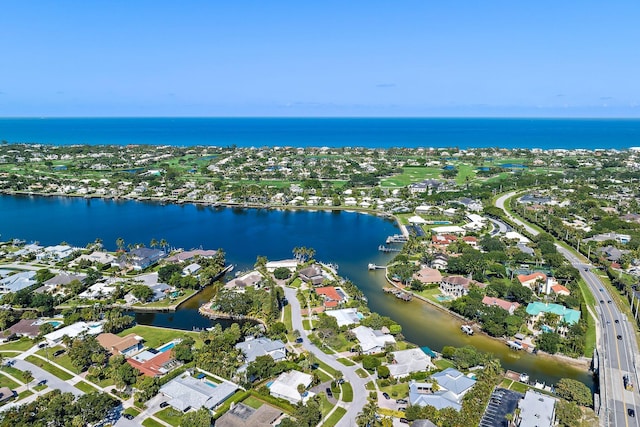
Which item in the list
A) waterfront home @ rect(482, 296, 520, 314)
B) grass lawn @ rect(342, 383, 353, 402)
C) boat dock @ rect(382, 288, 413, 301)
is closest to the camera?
grass lawn @ rect(342, 383, 353, 402)

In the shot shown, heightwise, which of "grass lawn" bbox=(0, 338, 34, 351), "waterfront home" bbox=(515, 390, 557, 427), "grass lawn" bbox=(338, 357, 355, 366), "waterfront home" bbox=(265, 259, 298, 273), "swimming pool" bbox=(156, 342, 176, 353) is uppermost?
"waterfront home" bbox=(515, 390, 557, 427)

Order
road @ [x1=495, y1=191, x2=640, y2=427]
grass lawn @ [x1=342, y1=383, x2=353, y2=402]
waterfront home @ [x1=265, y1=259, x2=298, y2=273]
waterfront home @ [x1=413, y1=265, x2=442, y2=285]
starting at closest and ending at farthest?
road @ [x1=495, y1=191, x2=640, y2=427], grass lawn @ [x1=342, y1=383, x2=353, y2=402], waterfront home @ [x1=413, y1=265, x2=442, y2=285], waterfront home @ [x1=265, y1=259, x2=298, y2=273]

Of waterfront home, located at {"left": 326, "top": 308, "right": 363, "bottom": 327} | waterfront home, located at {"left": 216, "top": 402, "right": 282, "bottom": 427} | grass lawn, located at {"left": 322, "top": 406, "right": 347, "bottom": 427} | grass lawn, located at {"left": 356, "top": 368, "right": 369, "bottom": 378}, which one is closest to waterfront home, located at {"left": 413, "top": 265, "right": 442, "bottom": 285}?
waterfront home, located at {"left": 326, "top": 308, "right": 363, "bottom": 327}

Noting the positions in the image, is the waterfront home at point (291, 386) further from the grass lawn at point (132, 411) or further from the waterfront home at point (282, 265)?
the waterfront home at point (282, 265)

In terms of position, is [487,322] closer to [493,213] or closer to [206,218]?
[493,213]

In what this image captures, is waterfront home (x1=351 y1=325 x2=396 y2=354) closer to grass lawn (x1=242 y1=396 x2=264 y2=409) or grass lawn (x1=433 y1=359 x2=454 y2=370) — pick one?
grass lawn (x1=433 y1=359 x2=454 y2=370)

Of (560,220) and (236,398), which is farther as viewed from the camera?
(560,220)

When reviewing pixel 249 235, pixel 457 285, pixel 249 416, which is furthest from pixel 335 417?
pixel 249 235

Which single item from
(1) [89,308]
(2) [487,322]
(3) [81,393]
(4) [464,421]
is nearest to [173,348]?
(3) [81,393]

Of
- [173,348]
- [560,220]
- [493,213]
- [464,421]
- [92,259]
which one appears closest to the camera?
[464,421]
